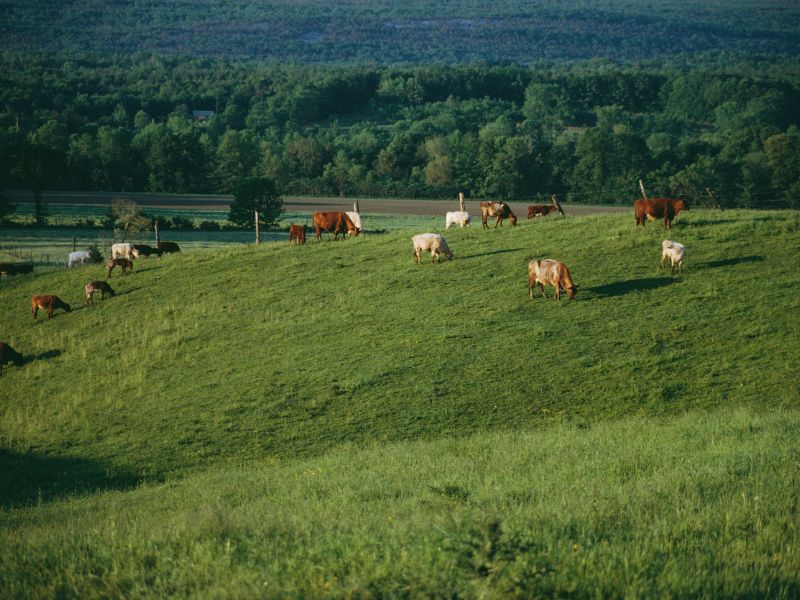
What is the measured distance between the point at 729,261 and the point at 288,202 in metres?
86.8

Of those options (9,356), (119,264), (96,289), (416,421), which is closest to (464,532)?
(416,421)

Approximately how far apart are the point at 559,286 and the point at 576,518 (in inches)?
746

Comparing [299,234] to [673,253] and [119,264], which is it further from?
[673,253]

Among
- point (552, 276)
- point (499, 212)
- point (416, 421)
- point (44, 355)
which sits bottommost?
point (44, 355)

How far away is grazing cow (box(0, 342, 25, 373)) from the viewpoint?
2805cm

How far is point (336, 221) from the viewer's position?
42188 mm

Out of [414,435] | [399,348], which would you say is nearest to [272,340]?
[399,348]

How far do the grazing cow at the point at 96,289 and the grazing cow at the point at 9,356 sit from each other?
6.55m

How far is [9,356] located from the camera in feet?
92.5

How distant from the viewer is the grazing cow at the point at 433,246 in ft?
111

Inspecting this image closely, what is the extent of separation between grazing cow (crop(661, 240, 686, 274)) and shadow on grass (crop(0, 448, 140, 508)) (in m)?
19.7

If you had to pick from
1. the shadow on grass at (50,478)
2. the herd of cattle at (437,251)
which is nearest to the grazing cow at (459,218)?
the herd of cattle at (437,251)

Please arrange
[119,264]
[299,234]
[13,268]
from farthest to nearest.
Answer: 1. [13,268]
2. [299,234]
3. [119,264]

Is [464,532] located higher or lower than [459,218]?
lower
